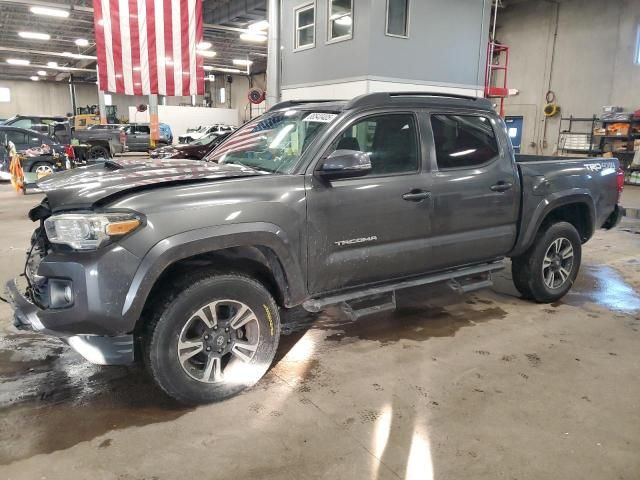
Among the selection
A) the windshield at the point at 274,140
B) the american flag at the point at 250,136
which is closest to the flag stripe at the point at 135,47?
the american flag at the point at 250,136

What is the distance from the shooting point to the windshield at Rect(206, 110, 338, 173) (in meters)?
3.34

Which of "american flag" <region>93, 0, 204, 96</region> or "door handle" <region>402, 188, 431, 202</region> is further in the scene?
"american flag" <region>93, 0, 204, 96</region>

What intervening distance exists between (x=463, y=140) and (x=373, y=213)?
113 cm

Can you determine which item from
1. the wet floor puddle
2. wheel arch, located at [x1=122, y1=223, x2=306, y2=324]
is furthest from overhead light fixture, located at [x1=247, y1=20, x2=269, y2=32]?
wheel arch, located at [x1=122, y1=223, x2=306, y2=324]

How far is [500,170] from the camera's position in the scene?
405 cm

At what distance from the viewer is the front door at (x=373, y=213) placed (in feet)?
10.4

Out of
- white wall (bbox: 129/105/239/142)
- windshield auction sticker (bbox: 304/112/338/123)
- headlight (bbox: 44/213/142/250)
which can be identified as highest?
white wall (bbox: 129/105/239/142)

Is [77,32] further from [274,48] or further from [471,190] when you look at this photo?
[471,190]

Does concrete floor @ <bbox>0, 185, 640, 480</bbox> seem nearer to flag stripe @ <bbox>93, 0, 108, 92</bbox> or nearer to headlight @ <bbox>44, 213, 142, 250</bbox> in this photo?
headlight @ <bbox>44, 213, 142, 250</bbox>

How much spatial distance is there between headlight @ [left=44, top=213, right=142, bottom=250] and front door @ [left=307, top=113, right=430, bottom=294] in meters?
1.06

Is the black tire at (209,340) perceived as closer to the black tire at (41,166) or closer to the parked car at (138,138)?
the black tire at (41,166)

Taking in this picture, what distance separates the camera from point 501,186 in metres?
4.02

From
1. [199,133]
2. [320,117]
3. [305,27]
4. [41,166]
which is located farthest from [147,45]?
[199,133]

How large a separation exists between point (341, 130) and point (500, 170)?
1530mm
